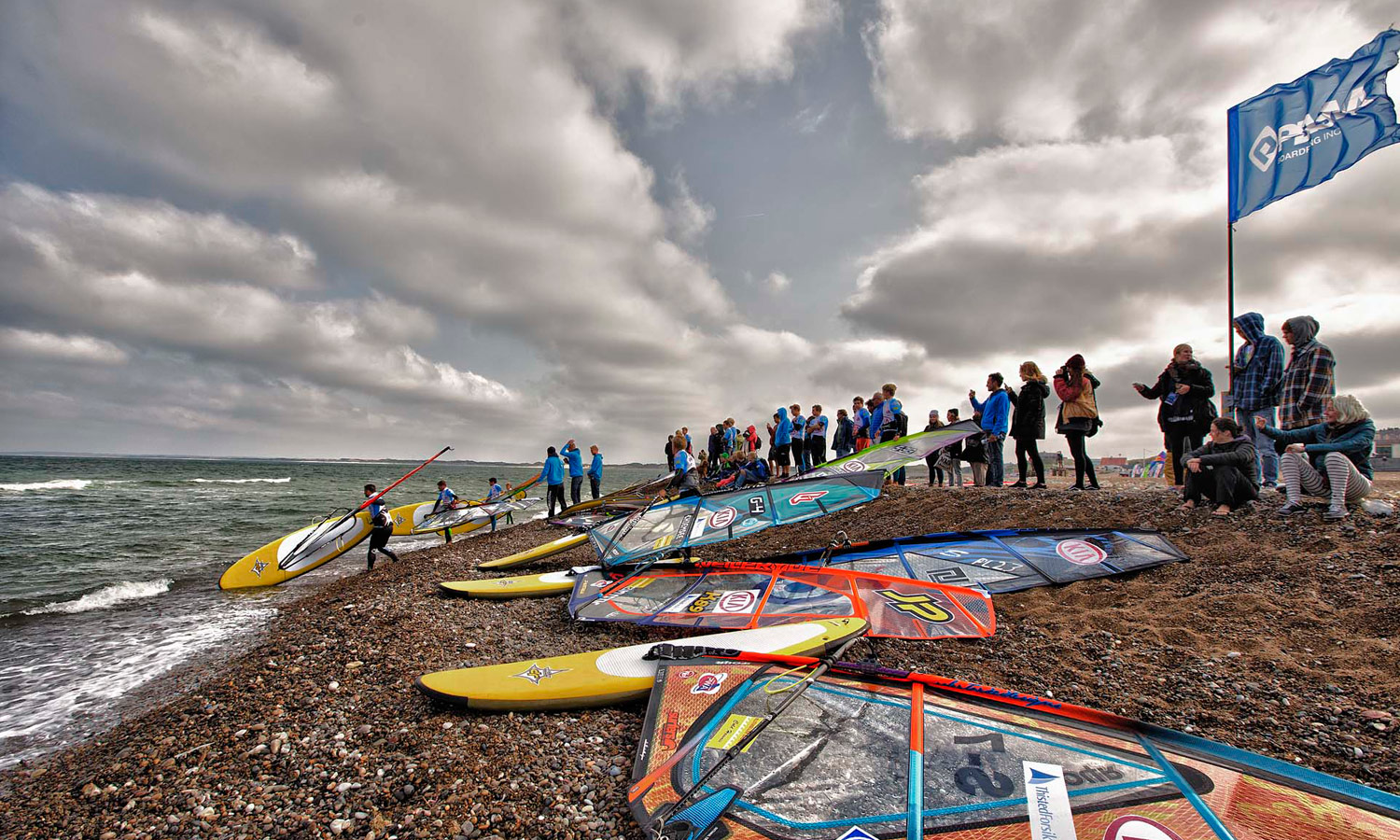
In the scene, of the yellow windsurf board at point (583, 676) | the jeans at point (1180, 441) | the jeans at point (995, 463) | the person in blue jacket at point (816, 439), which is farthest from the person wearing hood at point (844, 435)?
the yellow windsurf board at point (583, 676)

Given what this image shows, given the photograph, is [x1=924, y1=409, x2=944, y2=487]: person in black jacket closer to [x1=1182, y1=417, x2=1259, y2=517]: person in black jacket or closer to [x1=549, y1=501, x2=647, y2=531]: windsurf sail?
[x1=1182, y1=417, x2=1259, y2=517]: person in black jacket

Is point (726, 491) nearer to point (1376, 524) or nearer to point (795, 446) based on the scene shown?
point (1376, 524)

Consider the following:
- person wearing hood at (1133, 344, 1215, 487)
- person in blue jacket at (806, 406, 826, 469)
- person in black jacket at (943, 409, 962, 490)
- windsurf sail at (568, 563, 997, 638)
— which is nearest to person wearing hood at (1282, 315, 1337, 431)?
person wearing hood at (1133, 344, 1215, 487)

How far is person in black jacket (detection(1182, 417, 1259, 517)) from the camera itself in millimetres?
6164

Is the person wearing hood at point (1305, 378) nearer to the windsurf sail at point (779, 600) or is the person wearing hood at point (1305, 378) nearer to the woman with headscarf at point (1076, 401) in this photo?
the woman with headscarf at point (1076, 401)

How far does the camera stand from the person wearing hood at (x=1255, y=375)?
6.64 m

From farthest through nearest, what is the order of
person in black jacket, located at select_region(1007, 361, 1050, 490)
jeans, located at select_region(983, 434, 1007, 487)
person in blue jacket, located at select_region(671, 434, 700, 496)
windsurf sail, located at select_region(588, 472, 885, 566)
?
person in blue jacket, located at select_region(671, 434, 700, 496), jeans, located at select_region(983, 434, 1007, 487), person in black jacket, located at select_region(1007, 361, 1050, 490), windsurf sail, located at select_region(588, 472, 885, 566)

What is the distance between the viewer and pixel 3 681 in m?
5.95

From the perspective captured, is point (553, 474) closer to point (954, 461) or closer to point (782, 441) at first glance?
point (782, 441)

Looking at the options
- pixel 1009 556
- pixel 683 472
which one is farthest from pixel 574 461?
pixel 1009 556

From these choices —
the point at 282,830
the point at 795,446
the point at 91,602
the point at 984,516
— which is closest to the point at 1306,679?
the point at 984,516

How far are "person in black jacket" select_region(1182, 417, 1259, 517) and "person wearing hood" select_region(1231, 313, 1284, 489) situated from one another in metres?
0.68

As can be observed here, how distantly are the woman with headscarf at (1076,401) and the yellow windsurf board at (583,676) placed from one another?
5.59m

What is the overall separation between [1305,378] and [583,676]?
843 cm
